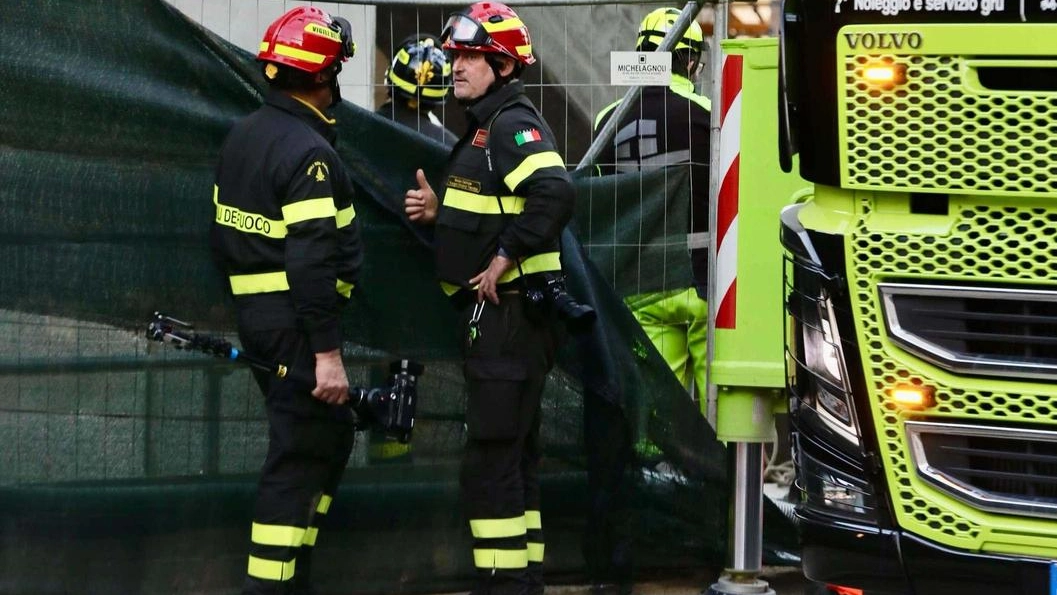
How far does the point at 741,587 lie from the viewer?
6.56 meters

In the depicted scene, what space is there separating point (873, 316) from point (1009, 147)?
1.89 feet

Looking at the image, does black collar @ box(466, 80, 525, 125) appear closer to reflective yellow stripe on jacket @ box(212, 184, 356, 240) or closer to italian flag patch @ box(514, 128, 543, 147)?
italian flag patch @ box(514, 128, 543, 147)

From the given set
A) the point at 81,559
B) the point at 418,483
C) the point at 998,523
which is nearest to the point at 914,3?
the point at 998,523

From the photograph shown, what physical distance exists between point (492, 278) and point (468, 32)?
2.95 ft

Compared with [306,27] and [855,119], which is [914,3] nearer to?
[855,119]

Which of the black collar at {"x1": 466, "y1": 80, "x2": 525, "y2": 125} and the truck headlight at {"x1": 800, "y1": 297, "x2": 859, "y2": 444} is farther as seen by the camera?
the black collar at {"x1": 466, "y1": 80, "x2": 525, "y2": 125}

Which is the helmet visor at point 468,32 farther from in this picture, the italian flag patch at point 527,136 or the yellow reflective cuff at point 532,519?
the yellow reflective cuff at point 532,519

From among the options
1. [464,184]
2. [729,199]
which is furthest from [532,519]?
[729,199]

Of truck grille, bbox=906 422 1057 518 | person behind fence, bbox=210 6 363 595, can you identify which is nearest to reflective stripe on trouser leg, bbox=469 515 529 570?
person behind fence, bbox=210 6 363 595

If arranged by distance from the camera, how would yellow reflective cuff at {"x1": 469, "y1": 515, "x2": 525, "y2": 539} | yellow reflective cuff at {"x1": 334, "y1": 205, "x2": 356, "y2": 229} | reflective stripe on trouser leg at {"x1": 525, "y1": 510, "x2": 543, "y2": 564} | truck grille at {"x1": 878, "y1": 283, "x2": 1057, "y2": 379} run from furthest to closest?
1. reflective stripe on trouser leg at {"x1": 525, "y1": 510, "x2": 543, "y2": 564}
2. yellow reflective cuff at {"x1": 469, "y1": 515, "x2": 525, "y2": 539}
3. yellow reflective cuff at {"x1": 334, "y1": 205, "x2": 356, "y2": 229}
4. truck grille at {"x1": 878, "y1": 283, "x2": 1057, "y2": 379}

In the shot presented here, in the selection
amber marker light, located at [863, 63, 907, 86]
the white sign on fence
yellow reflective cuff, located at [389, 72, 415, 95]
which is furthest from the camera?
yellow reflective cuff, located at [389, 72, 415, 95]

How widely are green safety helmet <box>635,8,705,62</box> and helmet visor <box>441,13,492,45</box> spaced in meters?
1.01

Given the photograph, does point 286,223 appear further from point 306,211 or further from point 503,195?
point 503,195

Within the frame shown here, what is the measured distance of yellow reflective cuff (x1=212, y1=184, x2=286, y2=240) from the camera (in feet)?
19.1
